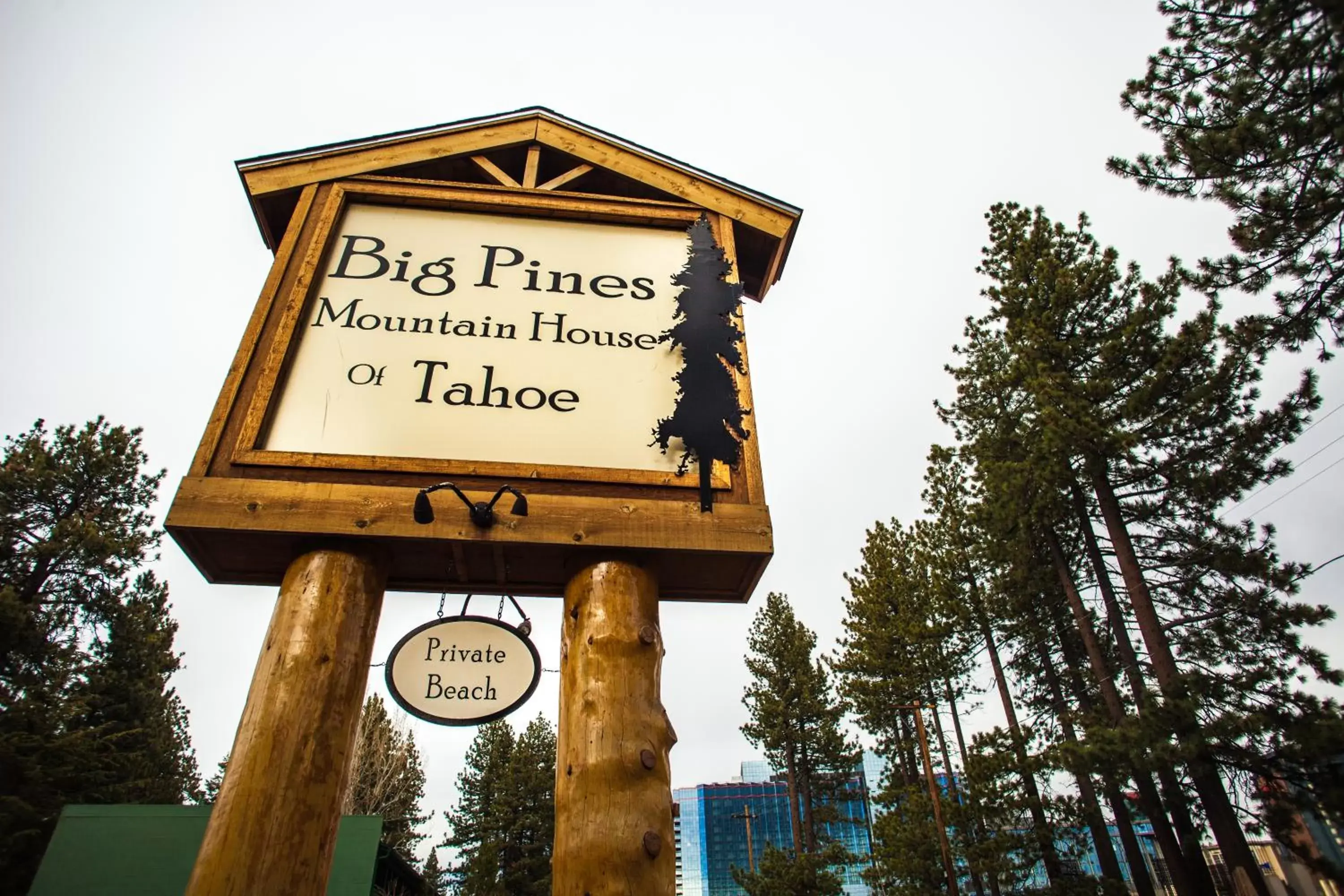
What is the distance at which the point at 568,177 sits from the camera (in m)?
4.56

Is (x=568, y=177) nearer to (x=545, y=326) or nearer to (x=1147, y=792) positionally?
(x=545, y=326)

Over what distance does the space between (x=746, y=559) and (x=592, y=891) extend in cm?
140

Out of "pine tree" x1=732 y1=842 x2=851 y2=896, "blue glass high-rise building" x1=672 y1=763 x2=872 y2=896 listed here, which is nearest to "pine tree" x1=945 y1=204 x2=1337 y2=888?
"pine tree" x1=732 y1=842 x2=851 y2=896

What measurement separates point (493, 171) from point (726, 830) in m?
183

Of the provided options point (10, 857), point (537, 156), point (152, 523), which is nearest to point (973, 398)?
point (537, 156)

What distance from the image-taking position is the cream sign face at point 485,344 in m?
3.17

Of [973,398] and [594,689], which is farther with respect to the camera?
[973,398]

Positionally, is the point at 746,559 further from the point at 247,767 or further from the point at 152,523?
the point at 152,523

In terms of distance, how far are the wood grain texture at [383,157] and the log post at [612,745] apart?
3193mm

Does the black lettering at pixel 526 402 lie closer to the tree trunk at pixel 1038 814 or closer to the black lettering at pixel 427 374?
the black lettering at pixel 427 374

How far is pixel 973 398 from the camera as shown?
60.1 feet

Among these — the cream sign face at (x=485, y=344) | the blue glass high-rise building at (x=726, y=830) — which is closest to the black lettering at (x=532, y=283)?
the cream sign face at (x=485, y=344)

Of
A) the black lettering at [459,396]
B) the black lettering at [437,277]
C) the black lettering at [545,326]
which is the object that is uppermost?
the black lettering at [437,277]

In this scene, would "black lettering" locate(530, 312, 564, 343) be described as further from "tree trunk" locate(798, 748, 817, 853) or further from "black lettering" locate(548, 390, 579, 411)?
"tree trunk" locate(798, 748, 817, 853)
